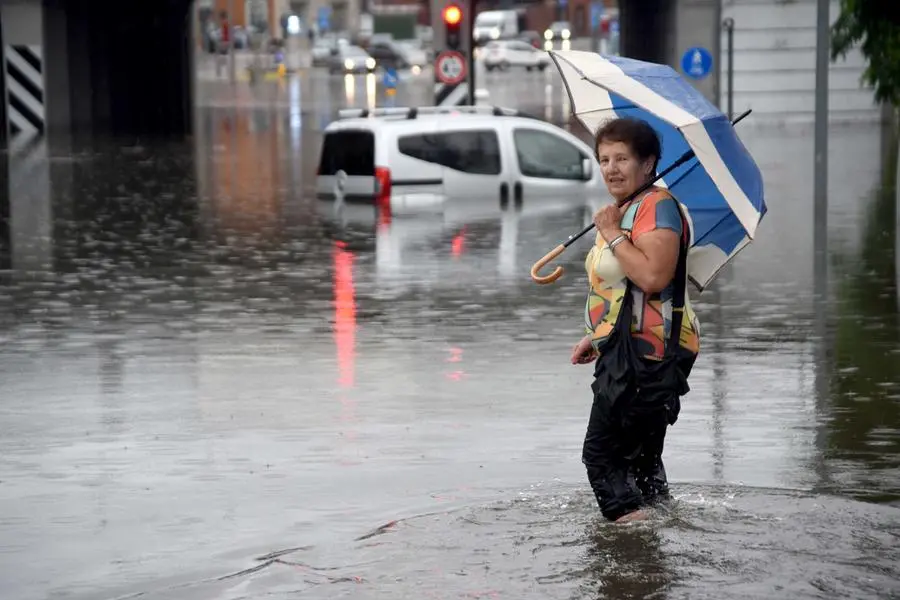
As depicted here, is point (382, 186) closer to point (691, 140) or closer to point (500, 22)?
point (691, 140)

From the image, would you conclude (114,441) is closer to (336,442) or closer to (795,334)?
(336,442)

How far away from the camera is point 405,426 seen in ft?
31.0

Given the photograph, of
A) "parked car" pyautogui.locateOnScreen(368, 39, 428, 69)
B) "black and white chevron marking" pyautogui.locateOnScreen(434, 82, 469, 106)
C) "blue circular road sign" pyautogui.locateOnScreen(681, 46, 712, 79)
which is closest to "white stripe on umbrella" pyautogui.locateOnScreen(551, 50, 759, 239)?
"black and white chevron marking" pyautogui.locateOnScreen(434, 82, 469, 106)

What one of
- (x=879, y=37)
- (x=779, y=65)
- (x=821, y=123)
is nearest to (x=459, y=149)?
(x=821, y=123)

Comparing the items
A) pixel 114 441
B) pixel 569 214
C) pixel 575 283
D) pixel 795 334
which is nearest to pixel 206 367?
pixel 114 441

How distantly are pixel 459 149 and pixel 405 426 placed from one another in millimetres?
14463

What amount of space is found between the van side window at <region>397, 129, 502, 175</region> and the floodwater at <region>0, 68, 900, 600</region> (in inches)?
164

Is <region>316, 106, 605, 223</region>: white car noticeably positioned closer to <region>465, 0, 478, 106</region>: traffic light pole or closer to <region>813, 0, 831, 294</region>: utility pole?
<region>813, 0, 831, 294</region>: utility pole

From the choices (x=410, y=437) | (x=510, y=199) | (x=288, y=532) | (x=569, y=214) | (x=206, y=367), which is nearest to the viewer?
(x=288, y=532)

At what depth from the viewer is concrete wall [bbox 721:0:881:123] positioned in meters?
45.3

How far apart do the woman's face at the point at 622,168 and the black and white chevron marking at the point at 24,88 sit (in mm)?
36004

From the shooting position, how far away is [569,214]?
2183cm

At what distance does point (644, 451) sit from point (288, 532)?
1.37 metres

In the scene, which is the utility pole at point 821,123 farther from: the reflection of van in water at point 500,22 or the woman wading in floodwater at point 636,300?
the reflection of van in water at point 500,22
